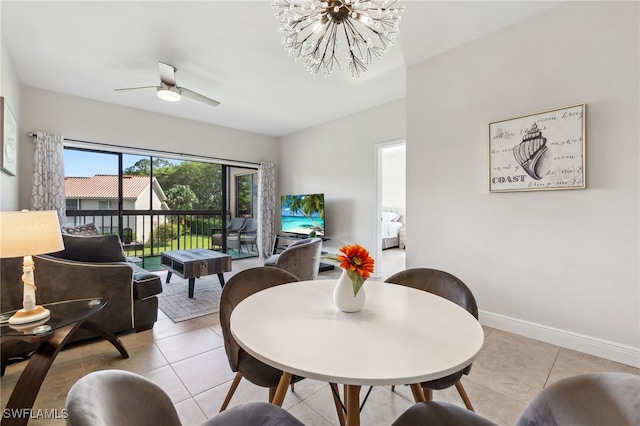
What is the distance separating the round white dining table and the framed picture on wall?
114 inches

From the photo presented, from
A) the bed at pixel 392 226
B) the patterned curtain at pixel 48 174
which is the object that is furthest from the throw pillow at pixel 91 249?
the bed at pixel 392 226

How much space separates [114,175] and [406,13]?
469 centimetres

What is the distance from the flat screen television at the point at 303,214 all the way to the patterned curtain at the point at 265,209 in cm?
50

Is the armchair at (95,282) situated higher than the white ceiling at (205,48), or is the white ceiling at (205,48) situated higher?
the white ceiling at (205,48)

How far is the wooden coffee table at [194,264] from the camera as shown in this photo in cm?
322

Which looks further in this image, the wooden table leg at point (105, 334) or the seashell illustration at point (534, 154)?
the seashell illustration at point (534, 154)

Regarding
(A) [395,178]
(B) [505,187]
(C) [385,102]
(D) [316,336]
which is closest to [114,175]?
(C) [385,102]

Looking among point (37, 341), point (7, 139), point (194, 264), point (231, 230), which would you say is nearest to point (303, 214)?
point (231, 230)

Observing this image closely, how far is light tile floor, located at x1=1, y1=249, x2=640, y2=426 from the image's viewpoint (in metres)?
1.56

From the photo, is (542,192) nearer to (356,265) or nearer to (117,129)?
(356,265)

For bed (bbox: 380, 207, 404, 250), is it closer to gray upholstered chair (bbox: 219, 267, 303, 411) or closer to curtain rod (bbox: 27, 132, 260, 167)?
curtain rod (bbox: 27, 132, 260, 167)

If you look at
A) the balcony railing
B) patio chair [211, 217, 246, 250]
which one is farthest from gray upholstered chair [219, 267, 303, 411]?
patio chair [211, 217, 246, 250]

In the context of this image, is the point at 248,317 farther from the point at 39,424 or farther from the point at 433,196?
the point at 433,196

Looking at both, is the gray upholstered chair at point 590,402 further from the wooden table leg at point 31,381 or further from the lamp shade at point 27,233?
the lamp shade at point 27,233
